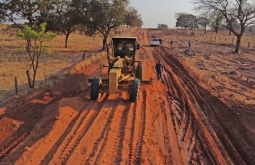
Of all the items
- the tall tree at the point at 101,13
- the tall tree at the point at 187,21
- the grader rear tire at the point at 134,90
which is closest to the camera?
the grader rear tire at the point at 134,90

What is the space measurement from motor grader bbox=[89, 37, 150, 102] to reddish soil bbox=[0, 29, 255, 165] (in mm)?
625

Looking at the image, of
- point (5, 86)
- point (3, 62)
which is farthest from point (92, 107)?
point (3, 62)

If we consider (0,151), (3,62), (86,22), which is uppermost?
(86,22)

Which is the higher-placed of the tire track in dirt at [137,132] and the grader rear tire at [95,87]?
the grader rear tire at [95,87]

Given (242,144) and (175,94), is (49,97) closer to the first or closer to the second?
(175,94)

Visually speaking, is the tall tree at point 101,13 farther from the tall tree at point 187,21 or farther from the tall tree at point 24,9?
the tall tree at point 187,21

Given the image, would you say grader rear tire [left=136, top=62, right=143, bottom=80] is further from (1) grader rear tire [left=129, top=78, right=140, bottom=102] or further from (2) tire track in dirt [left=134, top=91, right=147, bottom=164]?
(1) grader rear tire [left=129, top=78, right=140, bottom=102]

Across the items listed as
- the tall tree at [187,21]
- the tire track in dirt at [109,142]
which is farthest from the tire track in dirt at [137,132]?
the tall tree at [187,21]

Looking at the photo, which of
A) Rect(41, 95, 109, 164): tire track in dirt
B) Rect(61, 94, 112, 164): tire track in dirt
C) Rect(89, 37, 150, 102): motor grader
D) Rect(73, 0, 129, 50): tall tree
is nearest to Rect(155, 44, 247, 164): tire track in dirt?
Rect(89, 37, 150, 102): motor grader

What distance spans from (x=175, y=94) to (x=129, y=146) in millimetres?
7862

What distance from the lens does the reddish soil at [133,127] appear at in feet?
30.2

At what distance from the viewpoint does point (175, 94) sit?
55.7 feet

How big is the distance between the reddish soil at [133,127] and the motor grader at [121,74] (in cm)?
63

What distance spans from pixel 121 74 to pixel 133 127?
4.59 meters
